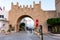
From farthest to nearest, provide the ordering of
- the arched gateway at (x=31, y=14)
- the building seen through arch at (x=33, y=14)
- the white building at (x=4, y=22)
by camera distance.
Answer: the white building at (x=4, y=22) → the arched gateway at (x=31, y=14) → the building seen through arch at (x=33, y=14)

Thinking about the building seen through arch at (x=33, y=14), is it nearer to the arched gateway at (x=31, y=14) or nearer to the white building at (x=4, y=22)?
the arched gateway at (x=31, y=14)

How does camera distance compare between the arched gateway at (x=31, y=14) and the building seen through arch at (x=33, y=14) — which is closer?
the building seen through arch at (x=33, y=14)

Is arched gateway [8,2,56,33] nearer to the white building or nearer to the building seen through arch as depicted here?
the building seen through arch

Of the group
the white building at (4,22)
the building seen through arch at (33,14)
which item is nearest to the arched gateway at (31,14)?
the building seen through arch at (33,14)

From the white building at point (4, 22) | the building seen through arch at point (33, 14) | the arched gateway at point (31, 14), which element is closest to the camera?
the building seen through arch at point (33, 14)

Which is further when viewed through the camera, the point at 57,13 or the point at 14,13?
the point at 14,13

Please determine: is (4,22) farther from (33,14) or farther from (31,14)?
(33,14)

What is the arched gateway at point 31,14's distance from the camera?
54.0 m

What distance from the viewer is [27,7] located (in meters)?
55.8

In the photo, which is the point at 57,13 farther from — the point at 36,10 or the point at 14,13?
the point at 14,13

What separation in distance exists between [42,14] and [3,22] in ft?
41.0

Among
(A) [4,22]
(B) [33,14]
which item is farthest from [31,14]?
(A) [4,22]

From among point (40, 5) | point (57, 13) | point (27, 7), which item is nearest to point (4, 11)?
point (27, 7)

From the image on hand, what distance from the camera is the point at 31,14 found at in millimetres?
55812
